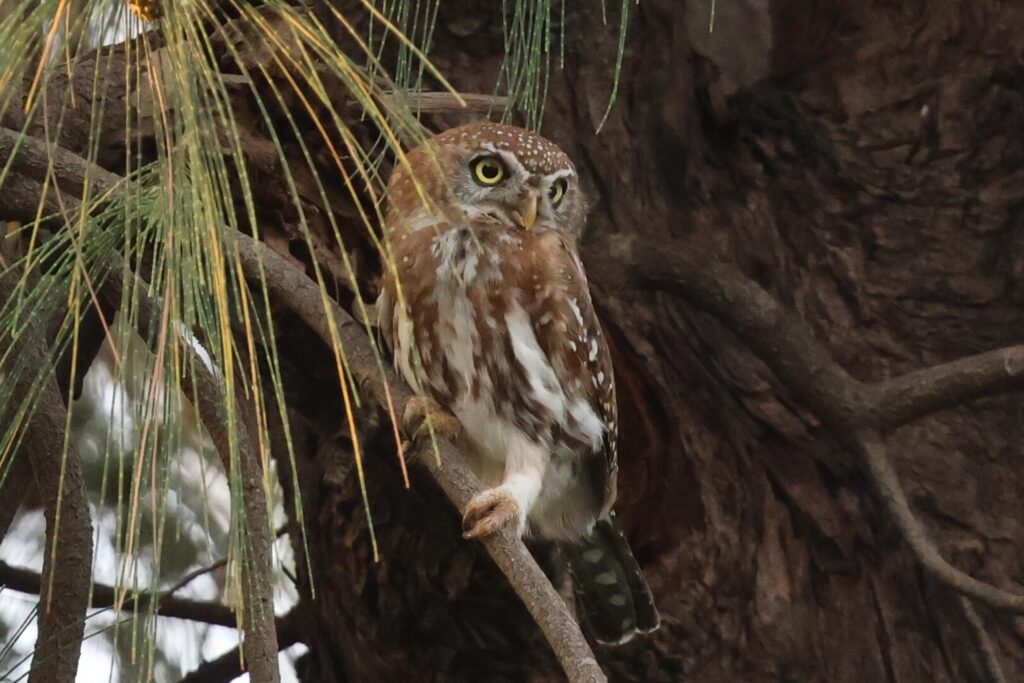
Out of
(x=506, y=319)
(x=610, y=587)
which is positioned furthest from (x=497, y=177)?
(x=610, y=587)

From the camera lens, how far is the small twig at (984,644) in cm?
254

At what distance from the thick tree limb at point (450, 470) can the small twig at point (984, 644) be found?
1.08 meters

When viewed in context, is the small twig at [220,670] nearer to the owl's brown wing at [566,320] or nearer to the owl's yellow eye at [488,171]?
the owl's brown wing at [566,320]

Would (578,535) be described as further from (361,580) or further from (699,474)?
(361,580)

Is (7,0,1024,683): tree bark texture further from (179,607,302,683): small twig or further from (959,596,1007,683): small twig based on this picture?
(179,607,302,683): small twig

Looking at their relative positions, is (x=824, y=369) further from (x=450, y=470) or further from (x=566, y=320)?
(x=450, y=470)

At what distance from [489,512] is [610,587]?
20.1 inches

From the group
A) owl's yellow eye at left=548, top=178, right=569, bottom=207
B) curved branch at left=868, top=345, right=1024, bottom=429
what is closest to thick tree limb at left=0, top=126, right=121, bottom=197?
owl's yellow eye at left=548, top=178, right=569, bottom=207

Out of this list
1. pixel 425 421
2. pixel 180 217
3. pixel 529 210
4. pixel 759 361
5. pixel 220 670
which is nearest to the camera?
pixel 180 217

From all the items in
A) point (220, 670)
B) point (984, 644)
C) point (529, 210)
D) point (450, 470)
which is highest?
point (529, 210)

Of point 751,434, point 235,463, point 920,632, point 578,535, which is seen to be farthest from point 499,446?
point 235,463

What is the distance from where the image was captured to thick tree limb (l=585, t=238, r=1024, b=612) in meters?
2.47

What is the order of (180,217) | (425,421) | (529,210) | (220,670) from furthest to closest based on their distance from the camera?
(220,670)
(529,210)
(425,421)
(180,217)

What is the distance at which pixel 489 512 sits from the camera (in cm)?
238
